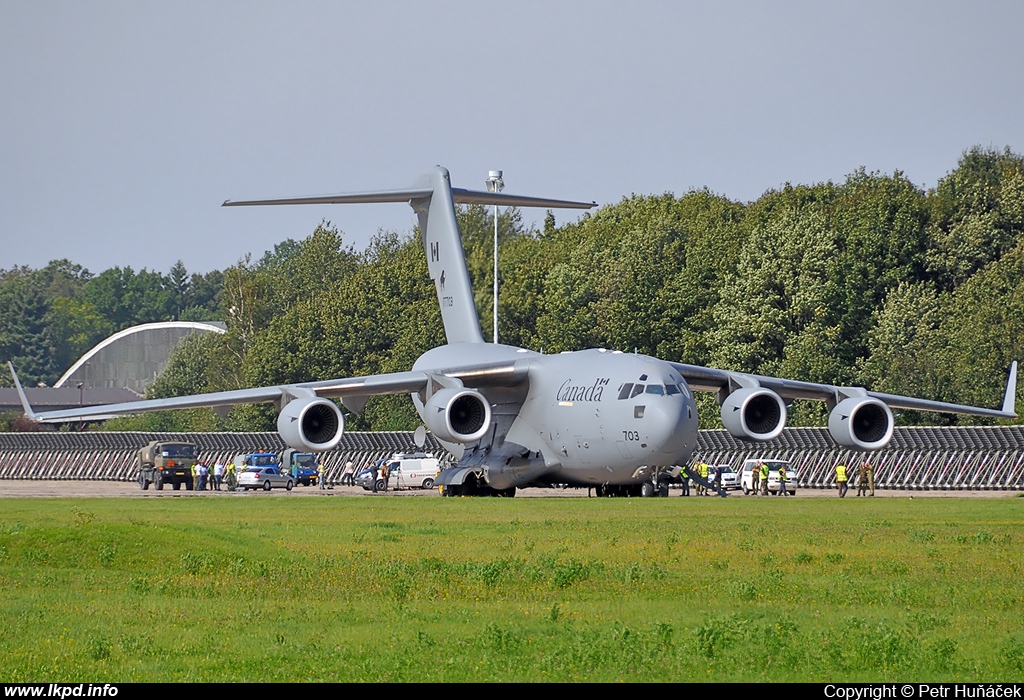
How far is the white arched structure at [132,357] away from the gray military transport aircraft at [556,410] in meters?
94.0

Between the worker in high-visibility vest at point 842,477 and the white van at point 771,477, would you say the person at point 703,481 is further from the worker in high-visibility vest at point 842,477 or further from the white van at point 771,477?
the worker in high-visibility vest at point 842,477

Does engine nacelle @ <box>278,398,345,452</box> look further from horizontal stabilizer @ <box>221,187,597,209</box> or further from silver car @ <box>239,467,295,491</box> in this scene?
silver car @ <box>239,467,295,491</box>

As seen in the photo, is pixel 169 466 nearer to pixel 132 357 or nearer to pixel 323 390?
pixel 323 390

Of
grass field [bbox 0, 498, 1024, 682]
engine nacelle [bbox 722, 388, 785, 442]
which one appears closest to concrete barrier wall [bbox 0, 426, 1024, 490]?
engine nacelle [bbox 722, 388, 785, 442]

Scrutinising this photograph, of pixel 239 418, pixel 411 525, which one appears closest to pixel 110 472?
pixel 239 418

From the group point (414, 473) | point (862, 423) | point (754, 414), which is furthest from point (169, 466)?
point (862, 423)

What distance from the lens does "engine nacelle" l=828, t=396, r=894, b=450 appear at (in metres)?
35.7

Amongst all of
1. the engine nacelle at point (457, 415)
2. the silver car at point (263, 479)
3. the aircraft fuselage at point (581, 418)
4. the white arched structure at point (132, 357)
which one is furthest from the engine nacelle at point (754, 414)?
the white arched structure at point (132, 357)

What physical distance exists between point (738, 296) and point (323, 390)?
117 feet

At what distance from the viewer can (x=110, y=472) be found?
67.7m

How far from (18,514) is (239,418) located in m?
56.6

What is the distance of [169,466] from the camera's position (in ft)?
170
